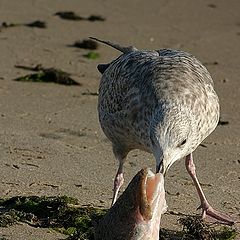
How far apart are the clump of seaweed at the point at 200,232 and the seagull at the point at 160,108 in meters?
0.34

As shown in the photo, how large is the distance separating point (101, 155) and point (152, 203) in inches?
123

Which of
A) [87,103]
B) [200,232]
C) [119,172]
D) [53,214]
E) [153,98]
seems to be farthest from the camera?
[87,103]

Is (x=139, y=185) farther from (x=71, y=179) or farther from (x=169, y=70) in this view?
(x=71, y=179)

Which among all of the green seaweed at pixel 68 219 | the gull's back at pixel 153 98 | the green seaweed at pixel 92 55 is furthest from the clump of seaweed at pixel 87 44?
the green seaweed at pixel 68 219

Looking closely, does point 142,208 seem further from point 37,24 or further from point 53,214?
point 37,24

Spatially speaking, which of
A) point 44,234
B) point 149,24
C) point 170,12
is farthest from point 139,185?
point 170,12

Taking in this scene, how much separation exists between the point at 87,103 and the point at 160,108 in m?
3.98

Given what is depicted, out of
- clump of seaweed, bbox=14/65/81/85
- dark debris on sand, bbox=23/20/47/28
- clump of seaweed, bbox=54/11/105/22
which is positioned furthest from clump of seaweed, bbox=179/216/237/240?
clump of seaweed, bbox=54/11/105/22

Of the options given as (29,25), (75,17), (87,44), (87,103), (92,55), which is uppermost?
(87,103)

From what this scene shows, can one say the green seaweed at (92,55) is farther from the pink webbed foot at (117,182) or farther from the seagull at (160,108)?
the pink webbed foot at (117,182)

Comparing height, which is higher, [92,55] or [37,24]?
[92,55]

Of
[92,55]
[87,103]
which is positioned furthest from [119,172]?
[92,55]

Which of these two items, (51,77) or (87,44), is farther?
(87,44)

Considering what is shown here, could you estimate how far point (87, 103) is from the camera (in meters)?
10.2
